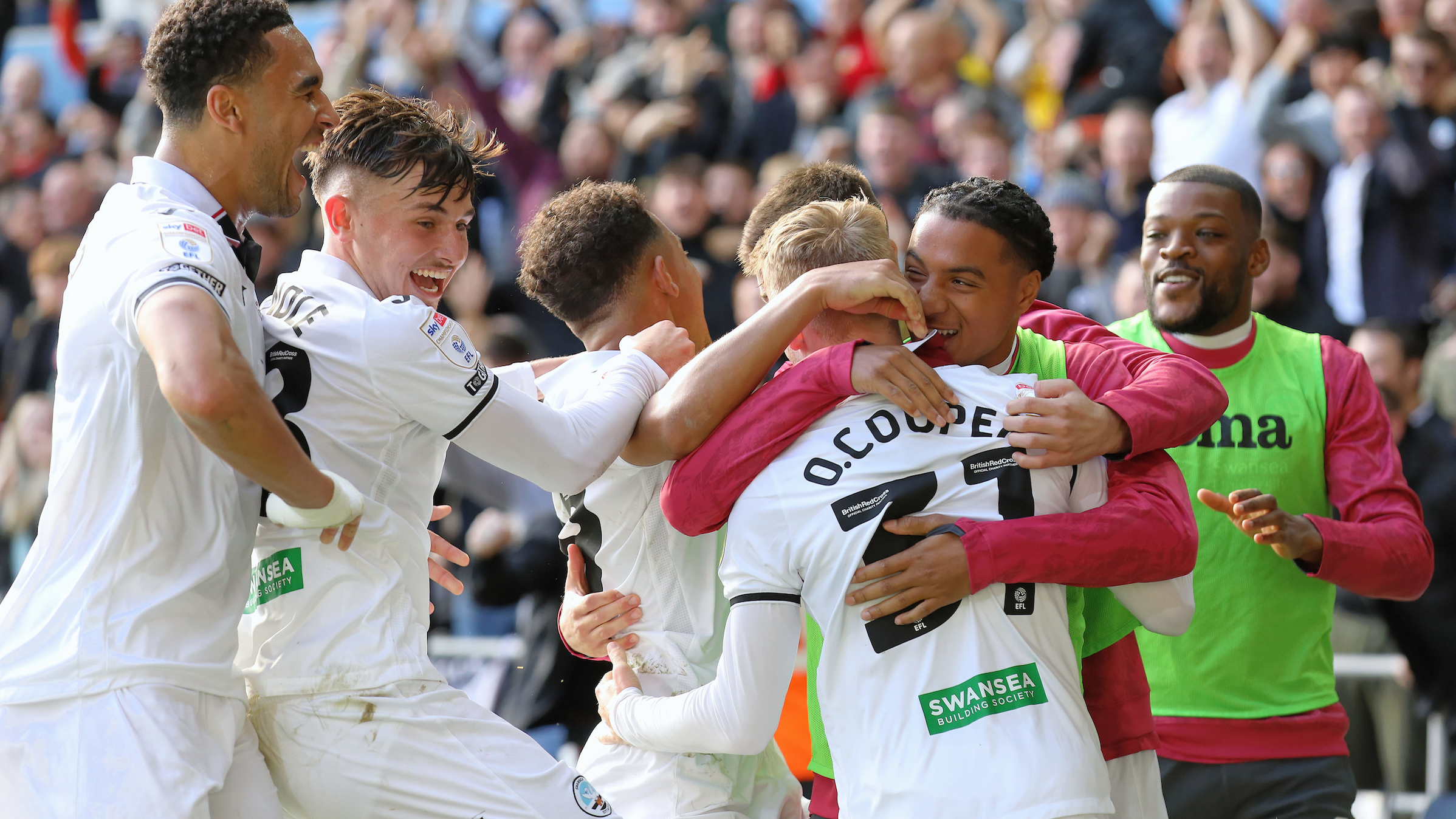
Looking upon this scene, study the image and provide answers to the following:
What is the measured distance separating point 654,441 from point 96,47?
13.6 metres

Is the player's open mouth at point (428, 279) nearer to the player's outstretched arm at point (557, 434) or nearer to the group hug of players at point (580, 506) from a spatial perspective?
the group hug of players at point (580, 506)

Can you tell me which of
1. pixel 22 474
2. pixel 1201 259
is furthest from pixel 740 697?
pixel 22 474

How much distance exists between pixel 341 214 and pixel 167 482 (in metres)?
0.75

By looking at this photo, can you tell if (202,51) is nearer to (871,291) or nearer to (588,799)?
(871,291)

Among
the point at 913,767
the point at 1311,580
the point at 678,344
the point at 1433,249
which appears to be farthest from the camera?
the point at 1433,249

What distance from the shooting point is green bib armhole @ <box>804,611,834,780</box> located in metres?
2.95

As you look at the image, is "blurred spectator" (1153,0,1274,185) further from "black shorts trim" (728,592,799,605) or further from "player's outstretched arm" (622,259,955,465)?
"black shorts trim" (728,592,799,605)

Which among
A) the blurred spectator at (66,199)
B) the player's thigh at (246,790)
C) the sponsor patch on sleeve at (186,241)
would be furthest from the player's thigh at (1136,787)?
the blurred spectator at (66,199)

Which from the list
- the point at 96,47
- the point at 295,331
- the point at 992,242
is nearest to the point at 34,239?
the point at 96,47

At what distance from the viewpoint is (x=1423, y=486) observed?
6262mm

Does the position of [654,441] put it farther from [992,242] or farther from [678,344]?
[992,242]

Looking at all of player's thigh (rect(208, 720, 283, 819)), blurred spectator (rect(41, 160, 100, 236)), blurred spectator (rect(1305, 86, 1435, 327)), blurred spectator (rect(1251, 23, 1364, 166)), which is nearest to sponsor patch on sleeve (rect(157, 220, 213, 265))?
player's thigh (rect(208, 720, 283, 819))

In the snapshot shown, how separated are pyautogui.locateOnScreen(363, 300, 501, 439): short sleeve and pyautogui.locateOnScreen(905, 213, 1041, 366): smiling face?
970mm

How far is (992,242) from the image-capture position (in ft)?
9.28
